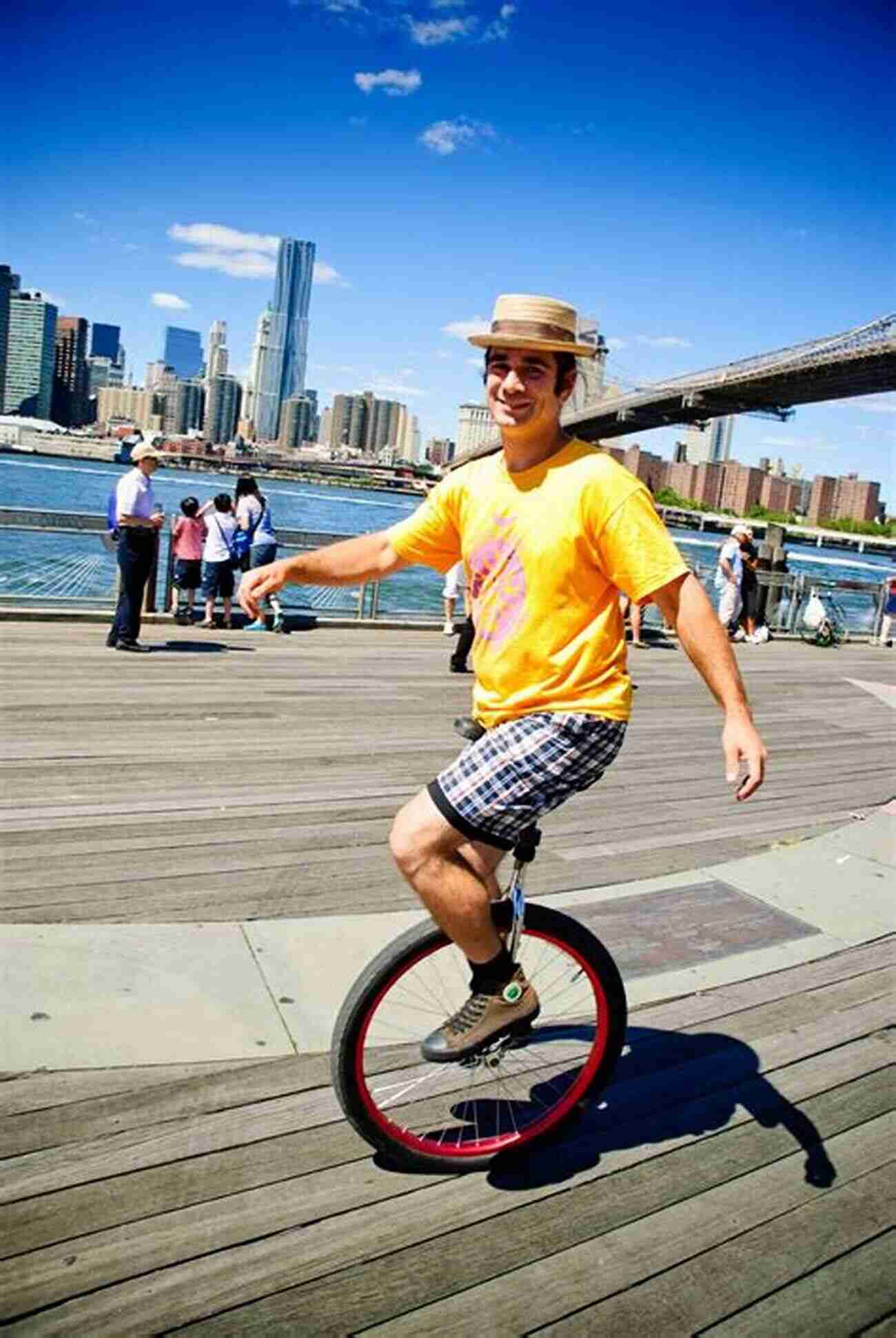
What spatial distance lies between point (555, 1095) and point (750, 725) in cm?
118

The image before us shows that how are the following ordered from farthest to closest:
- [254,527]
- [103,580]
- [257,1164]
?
[254,527], [103,580], [257,1164]

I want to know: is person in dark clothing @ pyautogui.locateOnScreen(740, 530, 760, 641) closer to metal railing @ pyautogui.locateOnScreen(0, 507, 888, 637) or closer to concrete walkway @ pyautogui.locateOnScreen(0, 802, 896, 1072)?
metal railing @ pyautogui.locateOnScreen(0, 507, 888, 637)

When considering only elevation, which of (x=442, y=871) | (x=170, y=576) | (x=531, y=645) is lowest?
(x=170, y=576)

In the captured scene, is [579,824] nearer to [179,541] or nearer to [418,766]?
[418,766]

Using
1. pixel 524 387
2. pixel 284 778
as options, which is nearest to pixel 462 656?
pixel 284 778

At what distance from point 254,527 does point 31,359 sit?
106m

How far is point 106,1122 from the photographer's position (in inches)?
108

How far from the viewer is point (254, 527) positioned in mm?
11914

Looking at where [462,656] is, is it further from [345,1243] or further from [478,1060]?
[345,1243]

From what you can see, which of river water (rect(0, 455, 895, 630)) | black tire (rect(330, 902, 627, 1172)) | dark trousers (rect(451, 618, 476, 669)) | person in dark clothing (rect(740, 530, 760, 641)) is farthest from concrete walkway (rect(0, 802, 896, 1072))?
person in dark clothing (rect(740, 530, 760, 641))

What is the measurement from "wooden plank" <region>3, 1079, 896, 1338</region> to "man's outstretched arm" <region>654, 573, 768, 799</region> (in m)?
1.04

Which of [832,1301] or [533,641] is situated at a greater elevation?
[533,641]

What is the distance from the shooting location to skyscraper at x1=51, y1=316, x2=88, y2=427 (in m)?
121

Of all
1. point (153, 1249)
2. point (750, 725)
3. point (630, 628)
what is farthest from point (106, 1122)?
point (630, 628)
